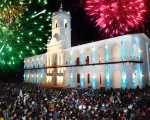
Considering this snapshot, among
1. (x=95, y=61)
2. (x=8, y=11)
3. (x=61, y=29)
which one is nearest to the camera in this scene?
(x=8, y=11)

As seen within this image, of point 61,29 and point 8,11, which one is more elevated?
point 61,29

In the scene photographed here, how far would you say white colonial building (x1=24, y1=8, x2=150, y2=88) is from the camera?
91.2 feet

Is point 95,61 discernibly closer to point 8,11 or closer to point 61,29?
point 61,29

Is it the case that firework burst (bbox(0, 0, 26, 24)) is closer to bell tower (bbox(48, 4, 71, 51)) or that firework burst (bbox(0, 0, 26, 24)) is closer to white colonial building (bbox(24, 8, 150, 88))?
white colonial building (bbox(24, 8, 150, 88))

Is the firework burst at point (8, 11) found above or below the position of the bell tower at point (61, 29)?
below

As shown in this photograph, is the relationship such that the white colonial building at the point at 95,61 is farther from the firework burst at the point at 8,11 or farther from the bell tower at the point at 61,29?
the firework burst at the point at 8,11

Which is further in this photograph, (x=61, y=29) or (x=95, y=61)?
(x=61, y=29)

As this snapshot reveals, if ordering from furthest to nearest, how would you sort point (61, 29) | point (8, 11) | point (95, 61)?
point (61, 29), point (95, 61), point (8, 11)

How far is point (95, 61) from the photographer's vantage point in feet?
108

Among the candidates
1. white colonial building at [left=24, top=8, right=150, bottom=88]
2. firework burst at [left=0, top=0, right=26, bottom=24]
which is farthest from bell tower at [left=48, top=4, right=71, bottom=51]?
firework burst at [left=0, top=0, right=26, bottom=24]

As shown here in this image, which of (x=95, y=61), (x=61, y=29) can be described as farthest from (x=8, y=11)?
(x=61, y=29)

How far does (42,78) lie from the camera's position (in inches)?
1886

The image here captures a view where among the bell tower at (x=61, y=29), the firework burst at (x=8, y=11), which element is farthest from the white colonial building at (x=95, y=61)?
the firework burst at (x=8, y=11)

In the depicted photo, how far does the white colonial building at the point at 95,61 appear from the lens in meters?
27.8
